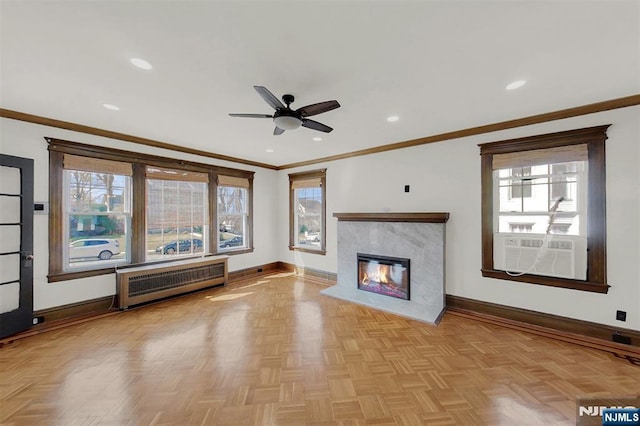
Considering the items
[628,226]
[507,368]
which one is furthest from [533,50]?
[507,368]

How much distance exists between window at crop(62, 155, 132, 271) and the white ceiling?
800 mm

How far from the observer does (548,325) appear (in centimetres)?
304

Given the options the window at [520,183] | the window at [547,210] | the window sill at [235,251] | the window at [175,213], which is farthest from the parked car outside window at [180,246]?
the window at [520,183]

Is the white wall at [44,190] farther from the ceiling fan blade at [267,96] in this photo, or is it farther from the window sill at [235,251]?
the ceiling fan blade at [267,96]

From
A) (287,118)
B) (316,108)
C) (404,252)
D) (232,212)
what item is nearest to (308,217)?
(232,212)

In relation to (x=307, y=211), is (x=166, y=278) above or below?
below

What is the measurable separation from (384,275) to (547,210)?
2.42 metres

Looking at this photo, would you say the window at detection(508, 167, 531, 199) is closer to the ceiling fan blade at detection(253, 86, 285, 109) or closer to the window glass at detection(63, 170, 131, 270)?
the ceiling fan blade at detection(253, 86, 285, 109)

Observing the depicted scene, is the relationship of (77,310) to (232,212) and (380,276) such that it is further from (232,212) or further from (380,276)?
(380,276)

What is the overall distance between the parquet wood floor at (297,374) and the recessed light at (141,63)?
2708 mm

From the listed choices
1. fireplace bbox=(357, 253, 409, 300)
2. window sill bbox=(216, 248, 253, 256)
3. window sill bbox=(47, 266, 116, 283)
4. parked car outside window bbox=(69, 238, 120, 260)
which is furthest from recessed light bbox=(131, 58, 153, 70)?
fireplace bbox=(357, 253, 409, 300)

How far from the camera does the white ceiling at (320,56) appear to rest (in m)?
1.47

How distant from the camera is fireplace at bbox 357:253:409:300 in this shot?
407 cm

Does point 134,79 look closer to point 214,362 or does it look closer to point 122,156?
point 122,156
